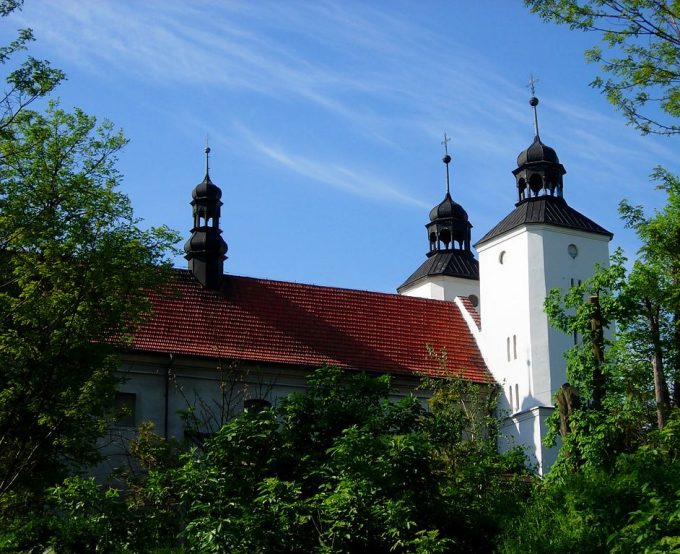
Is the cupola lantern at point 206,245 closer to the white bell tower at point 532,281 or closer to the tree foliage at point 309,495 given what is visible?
the white bell tower at point 532,281

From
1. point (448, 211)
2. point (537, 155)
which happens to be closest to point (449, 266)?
point (448, 211)

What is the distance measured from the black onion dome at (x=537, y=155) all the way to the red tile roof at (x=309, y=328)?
564cm

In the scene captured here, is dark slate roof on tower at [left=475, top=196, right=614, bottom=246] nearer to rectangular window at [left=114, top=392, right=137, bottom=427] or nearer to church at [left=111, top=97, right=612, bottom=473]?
church at [left=111, top=97, right=612, bottom=473]

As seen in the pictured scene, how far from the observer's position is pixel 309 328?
34.8 m

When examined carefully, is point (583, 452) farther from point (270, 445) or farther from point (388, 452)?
point (270, 445)

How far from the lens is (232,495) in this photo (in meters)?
16.3

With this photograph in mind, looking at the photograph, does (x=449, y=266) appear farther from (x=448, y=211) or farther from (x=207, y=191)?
(x=207, y=191)

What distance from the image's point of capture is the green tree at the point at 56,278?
669 inches

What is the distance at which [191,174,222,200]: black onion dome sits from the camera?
36.8m

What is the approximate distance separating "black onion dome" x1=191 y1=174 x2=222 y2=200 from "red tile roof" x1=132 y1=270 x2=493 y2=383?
10.0 ft

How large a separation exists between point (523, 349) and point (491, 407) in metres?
2.64

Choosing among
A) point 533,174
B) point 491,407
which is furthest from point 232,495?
point 533,174

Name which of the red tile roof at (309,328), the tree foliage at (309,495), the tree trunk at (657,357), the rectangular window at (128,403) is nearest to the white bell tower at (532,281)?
the red tile roof at (309,328)

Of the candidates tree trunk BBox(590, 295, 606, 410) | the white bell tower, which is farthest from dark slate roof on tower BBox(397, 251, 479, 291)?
tree trunk BBox(590, 295, 606, 410)
